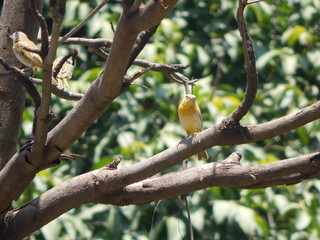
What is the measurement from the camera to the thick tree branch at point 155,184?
246 cm

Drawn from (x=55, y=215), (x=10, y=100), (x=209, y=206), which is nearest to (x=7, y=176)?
(x=55, y=215)

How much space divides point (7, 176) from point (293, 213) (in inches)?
143

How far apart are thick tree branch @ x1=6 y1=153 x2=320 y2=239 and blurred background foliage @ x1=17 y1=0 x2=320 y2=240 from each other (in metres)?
1.97

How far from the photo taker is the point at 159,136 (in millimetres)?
5516

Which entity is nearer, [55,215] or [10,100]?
[55,215]

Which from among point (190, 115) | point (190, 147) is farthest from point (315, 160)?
point (190, 115)

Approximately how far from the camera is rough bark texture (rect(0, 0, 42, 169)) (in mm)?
2934

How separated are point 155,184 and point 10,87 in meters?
0.79

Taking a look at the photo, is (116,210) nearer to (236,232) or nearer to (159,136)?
(159,136)

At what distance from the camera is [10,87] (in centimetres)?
295

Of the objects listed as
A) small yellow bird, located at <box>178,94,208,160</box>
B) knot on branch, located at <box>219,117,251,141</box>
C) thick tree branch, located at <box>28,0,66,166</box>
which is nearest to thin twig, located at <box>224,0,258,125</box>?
knot on branch, located at <box>219,117,251,141</box>

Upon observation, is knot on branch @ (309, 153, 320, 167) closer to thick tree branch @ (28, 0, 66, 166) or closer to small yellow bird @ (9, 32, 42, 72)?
thick tree branch @ (28, 0, 66, 166)

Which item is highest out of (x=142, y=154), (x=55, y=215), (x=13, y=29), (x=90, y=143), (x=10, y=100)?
(x=90, y=143)

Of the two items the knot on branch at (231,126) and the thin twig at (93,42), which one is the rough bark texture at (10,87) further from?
the knot on branch at (231,126)
